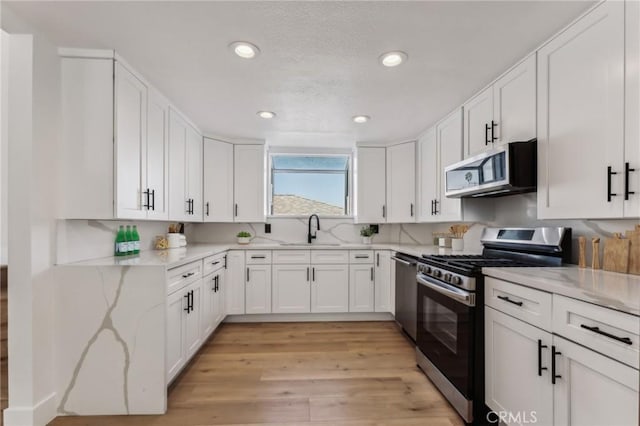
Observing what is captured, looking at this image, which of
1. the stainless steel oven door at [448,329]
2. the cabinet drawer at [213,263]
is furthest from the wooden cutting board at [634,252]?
the cabinet drawer at [213,263]

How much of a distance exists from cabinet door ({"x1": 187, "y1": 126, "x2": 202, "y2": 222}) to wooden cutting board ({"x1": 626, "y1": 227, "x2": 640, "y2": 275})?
3.48 metres

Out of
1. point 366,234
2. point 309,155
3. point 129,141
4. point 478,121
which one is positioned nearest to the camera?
point 129,141

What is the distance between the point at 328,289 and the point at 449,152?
2047mm

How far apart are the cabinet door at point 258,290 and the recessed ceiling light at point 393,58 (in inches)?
100

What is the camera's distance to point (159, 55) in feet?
6.44

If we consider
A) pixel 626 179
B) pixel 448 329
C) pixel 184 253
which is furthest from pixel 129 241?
pixel 626 179

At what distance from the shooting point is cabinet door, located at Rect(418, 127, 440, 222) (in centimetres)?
328

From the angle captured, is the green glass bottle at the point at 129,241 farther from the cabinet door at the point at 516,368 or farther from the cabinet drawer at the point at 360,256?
the cabinet door at the point at 516,368

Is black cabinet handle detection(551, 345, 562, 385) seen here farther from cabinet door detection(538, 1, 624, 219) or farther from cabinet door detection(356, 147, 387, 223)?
cabinet door detection(356, 147, 387, 223)

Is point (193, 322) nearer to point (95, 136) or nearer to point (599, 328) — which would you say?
point (95, 136)

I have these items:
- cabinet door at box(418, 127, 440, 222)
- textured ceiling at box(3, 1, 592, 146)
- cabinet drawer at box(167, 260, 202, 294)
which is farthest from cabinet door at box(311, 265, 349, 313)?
textured ceiling at box(3, 1, 592, 146)

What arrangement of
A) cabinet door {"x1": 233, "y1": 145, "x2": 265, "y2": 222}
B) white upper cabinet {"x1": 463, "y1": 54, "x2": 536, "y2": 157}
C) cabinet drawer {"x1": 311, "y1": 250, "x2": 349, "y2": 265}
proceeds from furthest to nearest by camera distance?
cabinet door {"x1": 233, "y1": 145, "x2": 265, "y2": 222} < cabinet drawer {"x1": 311, "y1": 250, "x2": 349, "y2": 265} < white upper cabinet {"x1": 463, "y1": 54, "x2": 536, "y2": 157}

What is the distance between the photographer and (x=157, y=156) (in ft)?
8.32

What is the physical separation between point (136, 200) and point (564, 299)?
8.57ft
